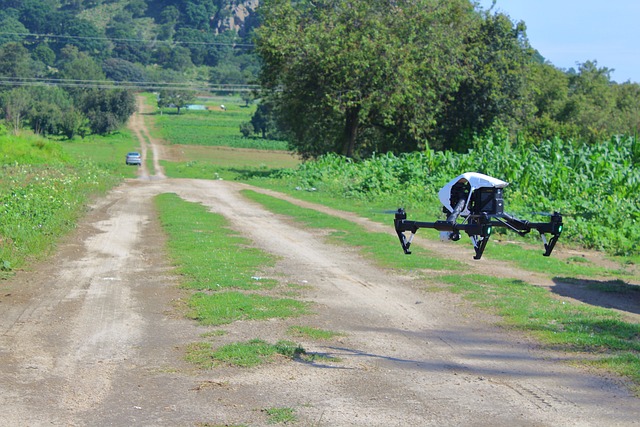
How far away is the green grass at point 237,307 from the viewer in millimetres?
10961

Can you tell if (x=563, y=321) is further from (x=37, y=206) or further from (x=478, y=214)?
(x=37, y=206)

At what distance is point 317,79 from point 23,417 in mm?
37214

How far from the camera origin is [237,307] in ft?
37.7

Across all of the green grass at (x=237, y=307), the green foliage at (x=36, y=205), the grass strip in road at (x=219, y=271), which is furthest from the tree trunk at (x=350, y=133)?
the green grass at (x=237, y=307)

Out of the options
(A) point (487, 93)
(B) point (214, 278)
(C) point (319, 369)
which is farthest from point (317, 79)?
Answer: (C) point (319, 369)

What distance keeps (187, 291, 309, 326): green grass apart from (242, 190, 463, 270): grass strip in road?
13.9 feet

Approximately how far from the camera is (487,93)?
1746 inches

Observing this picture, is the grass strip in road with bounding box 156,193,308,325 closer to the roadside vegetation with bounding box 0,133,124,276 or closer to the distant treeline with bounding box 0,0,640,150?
the roadside vegetation with bounding box 0,133,124,276

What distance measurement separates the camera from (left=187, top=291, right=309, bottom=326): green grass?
10961mm

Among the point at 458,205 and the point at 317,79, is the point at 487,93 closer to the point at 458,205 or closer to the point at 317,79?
the point at 317,79

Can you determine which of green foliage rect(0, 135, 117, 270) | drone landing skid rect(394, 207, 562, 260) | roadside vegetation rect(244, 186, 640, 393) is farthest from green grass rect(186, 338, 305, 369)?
green foliage rect(0, 135, 117, 270)

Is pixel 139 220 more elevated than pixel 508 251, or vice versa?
pixel 508 251

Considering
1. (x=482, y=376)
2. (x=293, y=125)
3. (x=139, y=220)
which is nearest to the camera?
(x=482, y=376)

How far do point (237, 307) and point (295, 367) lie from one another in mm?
2977
